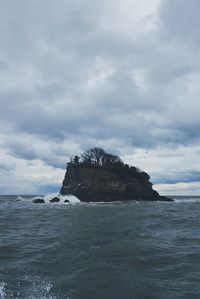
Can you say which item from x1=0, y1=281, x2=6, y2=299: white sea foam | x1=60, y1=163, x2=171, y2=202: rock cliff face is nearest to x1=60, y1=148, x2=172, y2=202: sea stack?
x1=60, y1=163, x2=171, y2=202: rock cliff face

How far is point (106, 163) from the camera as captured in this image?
122188mm

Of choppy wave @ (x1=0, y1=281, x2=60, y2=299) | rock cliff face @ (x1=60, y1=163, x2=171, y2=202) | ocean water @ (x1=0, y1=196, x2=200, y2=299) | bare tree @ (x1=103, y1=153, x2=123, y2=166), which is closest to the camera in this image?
choppy wave @ (x1=0, y1=281, x2=60, y2=299)

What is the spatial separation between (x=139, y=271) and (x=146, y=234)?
1008 centimetres

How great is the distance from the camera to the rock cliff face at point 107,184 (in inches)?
4284

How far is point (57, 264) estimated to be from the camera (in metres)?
17.5

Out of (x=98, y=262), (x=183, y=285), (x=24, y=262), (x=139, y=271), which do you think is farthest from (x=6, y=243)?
(x=183, y=285)

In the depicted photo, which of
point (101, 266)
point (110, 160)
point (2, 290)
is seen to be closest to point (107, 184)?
point (110, 160)

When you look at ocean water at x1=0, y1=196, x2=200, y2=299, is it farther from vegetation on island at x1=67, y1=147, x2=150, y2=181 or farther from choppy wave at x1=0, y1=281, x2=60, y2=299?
vegetation on island at x1=67, y1=147, x2=150, y2=181

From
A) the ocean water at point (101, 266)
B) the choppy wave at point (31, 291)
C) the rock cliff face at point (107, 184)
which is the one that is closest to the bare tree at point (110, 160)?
the rock cliff face at point (107, 184)

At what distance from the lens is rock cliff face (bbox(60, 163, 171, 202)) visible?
10881cm

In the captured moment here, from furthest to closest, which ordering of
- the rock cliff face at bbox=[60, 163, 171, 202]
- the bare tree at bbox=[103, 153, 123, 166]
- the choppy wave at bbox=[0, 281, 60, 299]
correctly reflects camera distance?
the bare tree at bbox=[103, 153, 123, 166], the rock cliff face at bbox=[60, 163, 171, 202], the choppy wave at bbox=[0, 281, 60, 299]

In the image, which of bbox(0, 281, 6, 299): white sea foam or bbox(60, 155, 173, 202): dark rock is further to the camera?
bbox(60, 155, 173, 202): dark rock

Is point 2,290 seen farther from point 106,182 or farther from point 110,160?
point 110,160

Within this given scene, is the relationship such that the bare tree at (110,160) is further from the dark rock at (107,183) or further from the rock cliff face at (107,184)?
the rock cliff face at (107,184)
